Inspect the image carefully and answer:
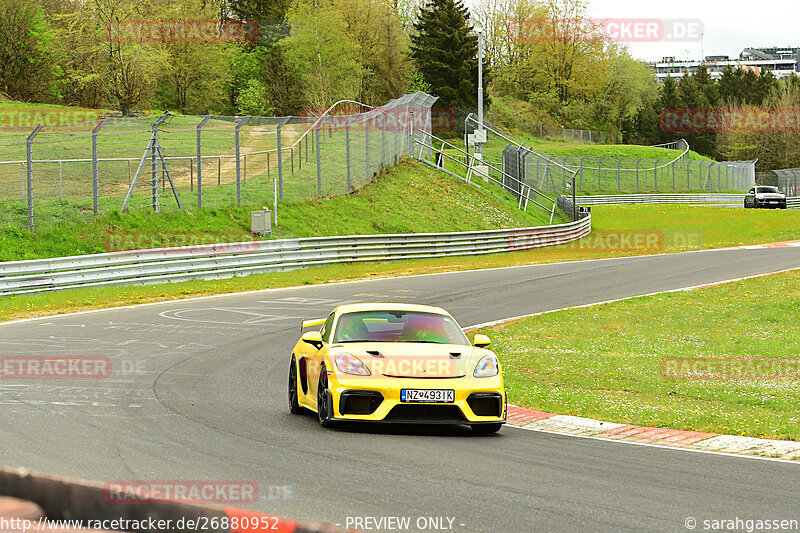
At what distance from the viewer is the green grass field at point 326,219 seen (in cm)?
2553

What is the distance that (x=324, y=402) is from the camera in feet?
30.7

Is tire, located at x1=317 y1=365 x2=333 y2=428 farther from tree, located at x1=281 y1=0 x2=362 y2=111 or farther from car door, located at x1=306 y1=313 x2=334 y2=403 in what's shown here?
tree, located at x1=281 y1=0 x2=362 y2=111

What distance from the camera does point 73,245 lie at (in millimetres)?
25375

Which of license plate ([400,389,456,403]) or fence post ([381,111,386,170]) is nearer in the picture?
license plate ([400,389,456,403])

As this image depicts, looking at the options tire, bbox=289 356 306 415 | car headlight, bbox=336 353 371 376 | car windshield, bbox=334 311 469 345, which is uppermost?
car windshield, bbox=334 311 469 345

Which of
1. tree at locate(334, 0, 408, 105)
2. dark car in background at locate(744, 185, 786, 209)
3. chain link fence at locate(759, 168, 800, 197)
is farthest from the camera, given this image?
chain link fence at locate(759, 168, 800, 197)

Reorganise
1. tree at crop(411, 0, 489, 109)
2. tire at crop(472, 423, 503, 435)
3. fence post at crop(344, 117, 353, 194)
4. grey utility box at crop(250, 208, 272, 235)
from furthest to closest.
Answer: tree at crop(411, 0, 489, 109) < fence post at crop(344, 117, 353, 194) < grey utility box at crop(250, 208, 272, 235) < tire at crop(472, 423, 503, 435)

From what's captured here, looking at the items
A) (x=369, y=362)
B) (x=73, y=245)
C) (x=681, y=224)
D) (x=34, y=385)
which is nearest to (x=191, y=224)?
(x=73, y=245)

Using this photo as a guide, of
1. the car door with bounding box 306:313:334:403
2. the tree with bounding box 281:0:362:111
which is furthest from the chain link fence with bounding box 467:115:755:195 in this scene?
the car door with bounding box 306:313:334:403

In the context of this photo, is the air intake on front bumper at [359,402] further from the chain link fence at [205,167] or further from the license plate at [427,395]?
the chain link fence at [205,167]

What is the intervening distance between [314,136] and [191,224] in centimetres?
788

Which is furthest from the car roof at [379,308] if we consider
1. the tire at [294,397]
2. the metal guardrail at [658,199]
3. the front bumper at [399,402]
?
the metal guardrail at [658,199]

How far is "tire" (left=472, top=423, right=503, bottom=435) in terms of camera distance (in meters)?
9.42

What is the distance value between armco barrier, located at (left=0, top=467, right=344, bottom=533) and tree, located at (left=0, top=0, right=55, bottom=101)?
5943cm
